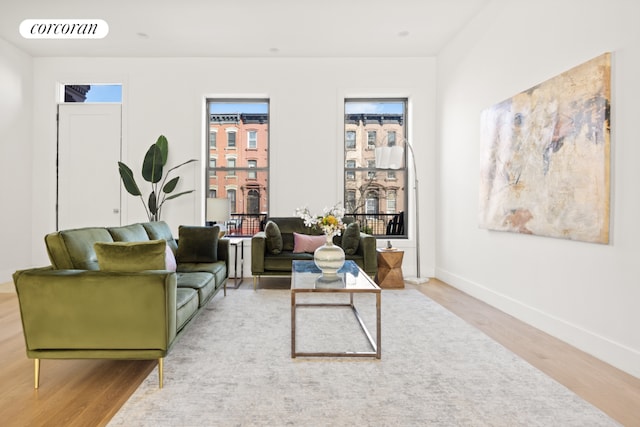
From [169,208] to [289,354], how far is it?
12.0ft

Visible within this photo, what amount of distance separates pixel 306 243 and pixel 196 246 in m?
1.36

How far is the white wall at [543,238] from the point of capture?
233 centimetres

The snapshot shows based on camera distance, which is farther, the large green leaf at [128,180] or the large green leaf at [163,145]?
the large green leaf at [163,145]

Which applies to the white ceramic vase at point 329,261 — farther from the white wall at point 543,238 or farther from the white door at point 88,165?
the white door at point 88,165

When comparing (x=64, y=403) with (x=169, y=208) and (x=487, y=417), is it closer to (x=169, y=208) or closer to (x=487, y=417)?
(x=487, y=417)

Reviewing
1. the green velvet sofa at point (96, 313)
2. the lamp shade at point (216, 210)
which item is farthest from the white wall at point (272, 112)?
the green velvet sofa at point (96, 313)

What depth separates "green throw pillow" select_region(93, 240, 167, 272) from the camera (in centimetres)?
220

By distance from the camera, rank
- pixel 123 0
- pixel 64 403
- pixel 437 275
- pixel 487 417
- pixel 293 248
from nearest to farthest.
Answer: pixel 487 417 → pixel 64 403 → pixel 123 0 → pixel 293 248 → pixel 437 275

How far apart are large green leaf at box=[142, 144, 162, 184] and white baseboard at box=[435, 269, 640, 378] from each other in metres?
4.22

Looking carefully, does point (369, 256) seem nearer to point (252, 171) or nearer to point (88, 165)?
point (252, 171)

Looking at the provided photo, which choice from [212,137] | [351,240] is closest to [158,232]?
[351,240]

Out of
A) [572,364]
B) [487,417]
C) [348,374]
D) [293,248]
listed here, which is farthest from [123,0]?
[572,364]

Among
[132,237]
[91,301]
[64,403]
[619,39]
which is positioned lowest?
[64,403]

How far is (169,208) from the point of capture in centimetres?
543
